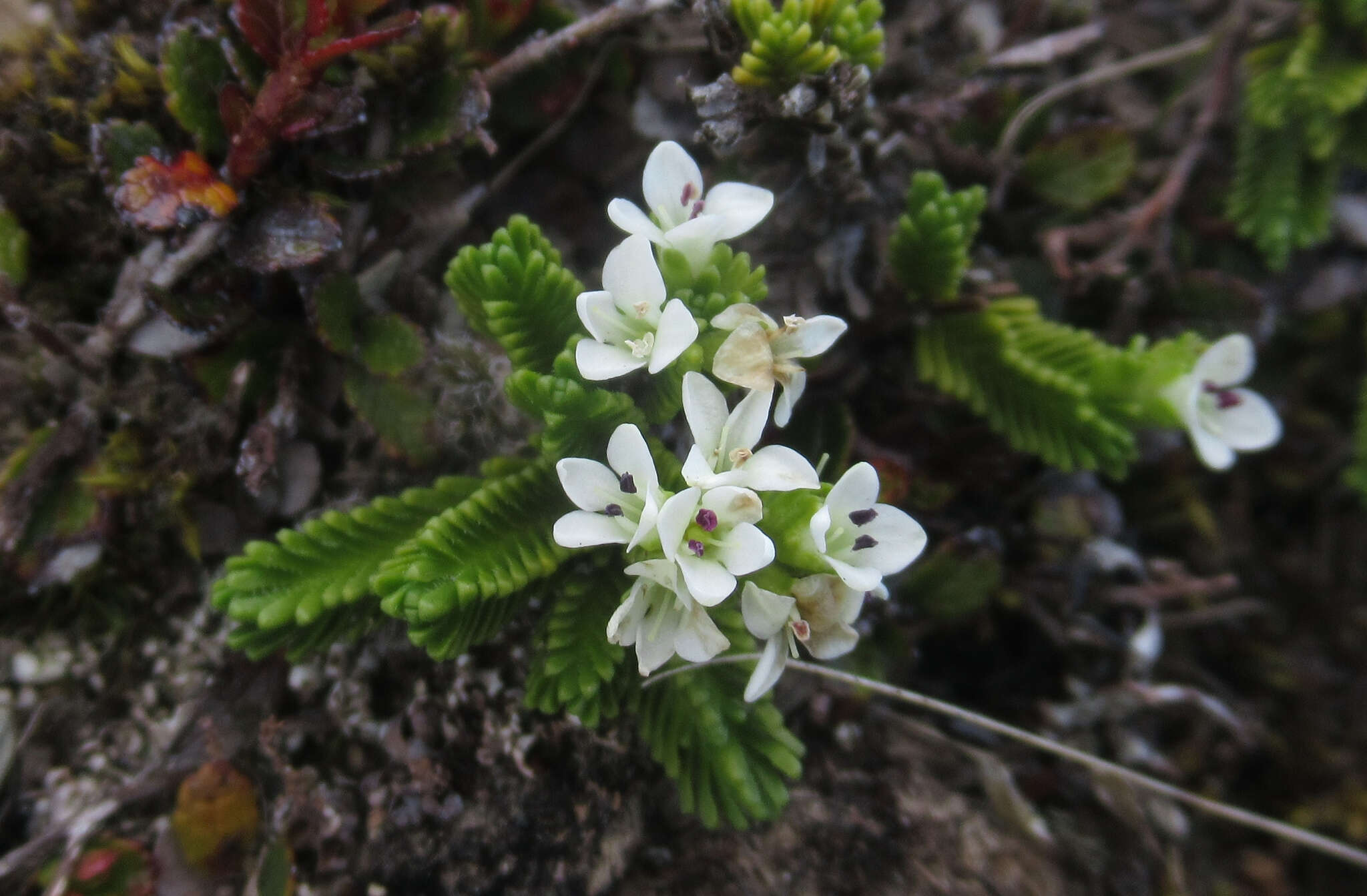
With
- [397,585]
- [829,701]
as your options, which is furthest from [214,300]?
[829,701]

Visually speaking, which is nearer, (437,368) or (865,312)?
(437,368)

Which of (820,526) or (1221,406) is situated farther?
(1221,406)

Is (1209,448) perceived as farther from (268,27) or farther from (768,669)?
(268,27)

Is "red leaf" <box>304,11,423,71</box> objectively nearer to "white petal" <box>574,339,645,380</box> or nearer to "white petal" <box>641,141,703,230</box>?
"white petal" <box>641,141,703,230</box>

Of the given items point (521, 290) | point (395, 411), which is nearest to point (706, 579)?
point (521, 290)

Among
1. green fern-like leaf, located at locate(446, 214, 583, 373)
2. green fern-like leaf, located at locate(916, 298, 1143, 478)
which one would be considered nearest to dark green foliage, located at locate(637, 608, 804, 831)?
green fern-like leaf, located at locate(446, 214, 583, 373)

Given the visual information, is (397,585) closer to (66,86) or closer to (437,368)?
(437,368)
